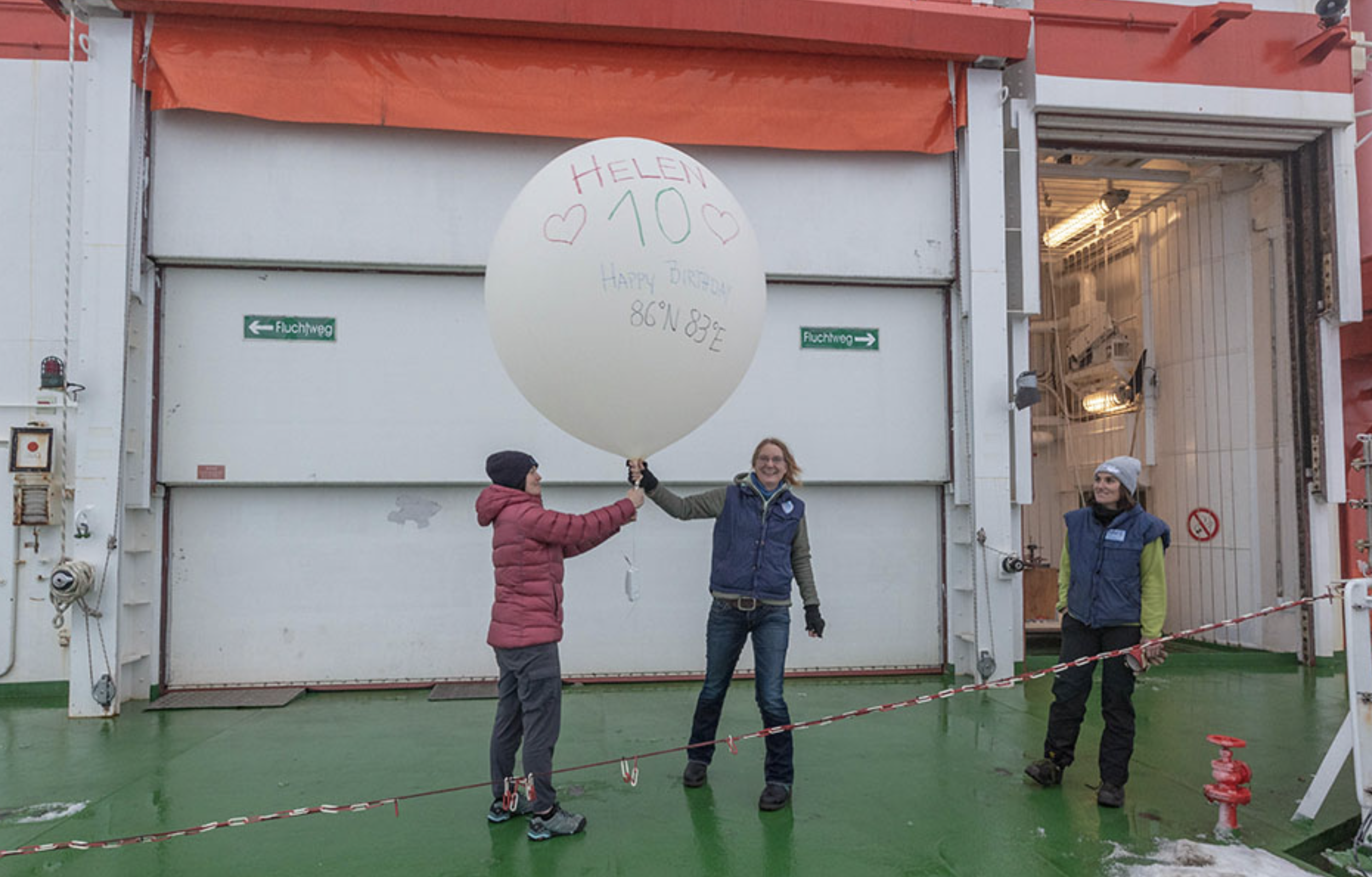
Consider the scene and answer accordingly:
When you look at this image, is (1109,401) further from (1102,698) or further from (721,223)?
(721,223)

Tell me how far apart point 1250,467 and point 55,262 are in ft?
31.1

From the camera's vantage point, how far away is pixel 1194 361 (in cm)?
819

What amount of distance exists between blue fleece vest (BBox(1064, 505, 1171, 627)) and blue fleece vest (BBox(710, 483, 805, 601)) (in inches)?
49.4

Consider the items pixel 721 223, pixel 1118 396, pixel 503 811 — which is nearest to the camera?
pixel 721 223

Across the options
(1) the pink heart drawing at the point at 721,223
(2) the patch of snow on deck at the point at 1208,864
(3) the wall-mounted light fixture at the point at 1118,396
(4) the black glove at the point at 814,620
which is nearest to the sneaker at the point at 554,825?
(4) the black glove at the point at 814,620

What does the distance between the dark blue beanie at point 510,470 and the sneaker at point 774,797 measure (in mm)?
1669

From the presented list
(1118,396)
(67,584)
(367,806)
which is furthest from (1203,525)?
(67,584)

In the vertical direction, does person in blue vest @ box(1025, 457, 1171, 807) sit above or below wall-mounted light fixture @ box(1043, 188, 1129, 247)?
below

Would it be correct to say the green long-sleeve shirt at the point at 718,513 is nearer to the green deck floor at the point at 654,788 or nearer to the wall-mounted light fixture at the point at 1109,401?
the green deck floor at the point at 654,788

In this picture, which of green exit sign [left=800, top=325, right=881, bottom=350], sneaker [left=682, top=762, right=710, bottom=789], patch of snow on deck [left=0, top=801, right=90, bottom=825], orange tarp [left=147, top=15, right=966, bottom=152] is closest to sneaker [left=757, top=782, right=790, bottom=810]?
sneaker [left=682, top=762, right=710, bottom=789]

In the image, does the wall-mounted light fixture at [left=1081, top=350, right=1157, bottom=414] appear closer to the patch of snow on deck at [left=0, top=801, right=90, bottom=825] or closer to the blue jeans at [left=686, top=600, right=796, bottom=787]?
the blue jeans at [left=686, top=600, right=796, bottom=787]

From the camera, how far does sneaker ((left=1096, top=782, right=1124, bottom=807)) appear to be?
3.69 metres

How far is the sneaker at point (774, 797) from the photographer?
3.66m

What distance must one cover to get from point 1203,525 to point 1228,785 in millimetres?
5313
